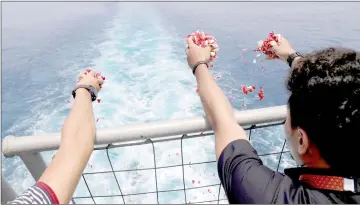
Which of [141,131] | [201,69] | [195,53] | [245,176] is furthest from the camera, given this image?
[195,53]

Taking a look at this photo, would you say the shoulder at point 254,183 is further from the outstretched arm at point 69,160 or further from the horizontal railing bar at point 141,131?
the outstretched arm at point 69,160

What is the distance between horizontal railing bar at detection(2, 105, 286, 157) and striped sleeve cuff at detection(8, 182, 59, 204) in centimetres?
24

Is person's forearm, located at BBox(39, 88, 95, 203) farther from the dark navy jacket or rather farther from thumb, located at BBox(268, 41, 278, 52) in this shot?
thumb, located at BBox(268, 41, 278, 52)

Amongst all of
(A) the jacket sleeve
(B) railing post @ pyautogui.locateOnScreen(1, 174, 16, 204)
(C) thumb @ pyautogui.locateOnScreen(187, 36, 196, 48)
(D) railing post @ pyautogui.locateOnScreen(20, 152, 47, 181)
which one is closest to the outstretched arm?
(D) railing post @ pyautogui.locateOnScreen(20, 152, 47, 181)

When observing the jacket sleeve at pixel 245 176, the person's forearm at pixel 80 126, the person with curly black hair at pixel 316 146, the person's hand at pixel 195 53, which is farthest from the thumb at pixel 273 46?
the person's forearm at pixel 80 126

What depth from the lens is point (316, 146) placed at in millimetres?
858

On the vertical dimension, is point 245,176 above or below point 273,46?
below

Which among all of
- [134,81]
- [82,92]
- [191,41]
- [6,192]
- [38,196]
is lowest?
[134,81]

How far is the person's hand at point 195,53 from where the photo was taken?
57.1 inches

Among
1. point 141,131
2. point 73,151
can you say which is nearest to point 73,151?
point 73,151

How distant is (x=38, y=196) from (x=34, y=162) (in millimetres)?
414

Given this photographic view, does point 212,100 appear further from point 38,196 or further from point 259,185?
point 38,196

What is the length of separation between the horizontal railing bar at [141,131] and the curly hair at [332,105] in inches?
10.0

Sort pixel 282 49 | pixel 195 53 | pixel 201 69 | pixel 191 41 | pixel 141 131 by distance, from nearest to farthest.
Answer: pixel 141 131 → pixel 201 69 → pixel 195 53 → pixel 191 41 → pixel 282 49
